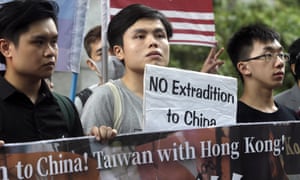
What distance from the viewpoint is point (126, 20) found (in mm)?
4605

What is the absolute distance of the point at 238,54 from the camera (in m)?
5.43

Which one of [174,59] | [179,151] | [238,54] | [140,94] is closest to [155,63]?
[140,94]

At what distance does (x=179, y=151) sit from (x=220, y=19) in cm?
857

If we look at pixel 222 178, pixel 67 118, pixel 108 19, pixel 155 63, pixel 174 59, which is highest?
pixel 174 59

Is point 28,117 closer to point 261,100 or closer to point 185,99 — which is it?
point 185,99

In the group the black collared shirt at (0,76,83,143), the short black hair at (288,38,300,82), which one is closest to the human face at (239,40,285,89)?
the short black hair at (288,38,300,82)

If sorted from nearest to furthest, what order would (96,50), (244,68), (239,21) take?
(244,68) < (96,50) < (239,21)

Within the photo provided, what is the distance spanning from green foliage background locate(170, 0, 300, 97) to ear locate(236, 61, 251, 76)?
613cm

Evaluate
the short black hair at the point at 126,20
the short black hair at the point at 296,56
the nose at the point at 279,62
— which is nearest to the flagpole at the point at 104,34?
the short black hair at the point at 126,20

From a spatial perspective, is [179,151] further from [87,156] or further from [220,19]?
[220,19]

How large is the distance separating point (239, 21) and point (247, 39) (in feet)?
23.4

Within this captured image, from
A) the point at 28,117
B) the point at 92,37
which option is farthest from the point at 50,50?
the point at 92,37

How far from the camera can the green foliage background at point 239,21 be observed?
1205 cm

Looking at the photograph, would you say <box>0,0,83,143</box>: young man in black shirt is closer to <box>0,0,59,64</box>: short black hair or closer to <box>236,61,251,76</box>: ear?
<box>0,0,59,64</box>: short black hair
